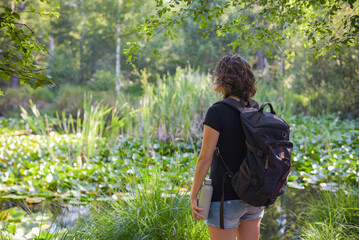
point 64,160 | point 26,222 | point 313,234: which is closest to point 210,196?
point 313,234

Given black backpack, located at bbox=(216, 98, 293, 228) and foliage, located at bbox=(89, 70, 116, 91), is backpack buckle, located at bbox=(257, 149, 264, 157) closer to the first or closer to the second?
black backpack, located at bbox=(216, 98, 293, 228)

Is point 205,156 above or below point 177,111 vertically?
above

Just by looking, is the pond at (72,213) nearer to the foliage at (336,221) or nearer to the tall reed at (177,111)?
the foliage at (336,221)

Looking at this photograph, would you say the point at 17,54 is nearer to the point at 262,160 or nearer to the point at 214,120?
the point at 214,120

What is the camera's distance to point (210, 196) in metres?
1.63

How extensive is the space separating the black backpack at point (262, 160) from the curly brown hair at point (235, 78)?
0.53 feet

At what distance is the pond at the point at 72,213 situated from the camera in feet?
10.5

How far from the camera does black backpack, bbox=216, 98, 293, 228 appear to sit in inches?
59.2

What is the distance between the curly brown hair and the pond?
1.82m

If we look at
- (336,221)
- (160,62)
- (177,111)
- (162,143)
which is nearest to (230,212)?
(336,221)

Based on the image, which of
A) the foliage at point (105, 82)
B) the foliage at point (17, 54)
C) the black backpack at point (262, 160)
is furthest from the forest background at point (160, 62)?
the black backpack at point (262, 160)

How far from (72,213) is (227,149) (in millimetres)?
2613

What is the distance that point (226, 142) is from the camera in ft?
5.40

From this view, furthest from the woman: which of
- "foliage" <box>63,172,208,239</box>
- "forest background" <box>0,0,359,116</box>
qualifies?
"forest background" <box>0,0,359,116</box>
